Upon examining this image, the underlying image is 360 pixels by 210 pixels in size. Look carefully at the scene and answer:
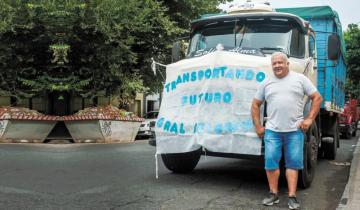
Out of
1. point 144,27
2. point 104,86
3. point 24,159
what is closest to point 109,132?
point 104,86

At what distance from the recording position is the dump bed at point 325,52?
32.0 feet

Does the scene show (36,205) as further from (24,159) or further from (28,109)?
(28,109)

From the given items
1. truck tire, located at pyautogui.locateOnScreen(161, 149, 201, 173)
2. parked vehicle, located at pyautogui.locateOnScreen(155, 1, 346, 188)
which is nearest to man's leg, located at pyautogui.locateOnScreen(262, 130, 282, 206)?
parked vehicle, located at pyautogui.locateOnScreen(155, 1, 346, 188)

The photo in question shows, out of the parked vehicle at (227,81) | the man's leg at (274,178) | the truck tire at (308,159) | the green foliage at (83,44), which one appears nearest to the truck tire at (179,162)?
the parked vehicle at (227,81)

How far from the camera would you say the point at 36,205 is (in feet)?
19.6

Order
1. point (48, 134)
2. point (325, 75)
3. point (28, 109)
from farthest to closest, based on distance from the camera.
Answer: point (28, 109)
point (48, 134)
point (325, 75)

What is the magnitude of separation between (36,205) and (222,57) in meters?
3.37

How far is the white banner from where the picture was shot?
22.4ft

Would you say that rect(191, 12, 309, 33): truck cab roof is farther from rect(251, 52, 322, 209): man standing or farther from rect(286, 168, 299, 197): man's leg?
rect(286, 168, 299, 197): man's leg

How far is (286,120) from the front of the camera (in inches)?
240

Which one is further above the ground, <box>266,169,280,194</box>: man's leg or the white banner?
the white banner

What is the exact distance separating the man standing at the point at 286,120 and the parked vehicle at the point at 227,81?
18.8 inches

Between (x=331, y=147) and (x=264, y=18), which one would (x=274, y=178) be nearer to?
(x=264, y=18)

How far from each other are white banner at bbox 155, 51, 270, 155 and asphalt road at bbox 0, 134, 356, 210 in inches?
28.7
